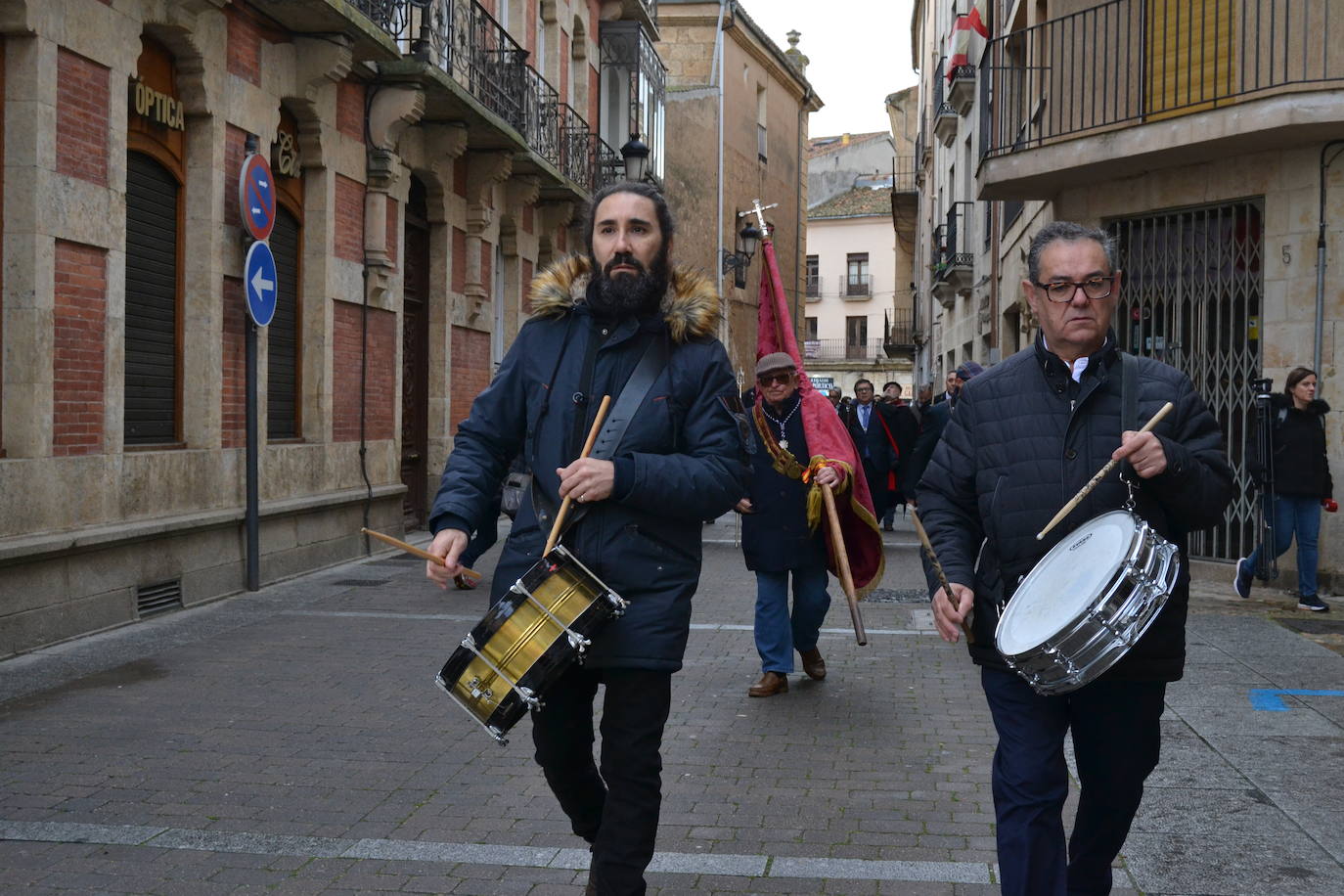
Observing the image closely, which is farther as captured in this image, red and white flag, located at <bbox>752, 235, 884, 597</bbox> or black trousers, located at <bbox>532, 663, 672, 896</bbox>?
red and white flag, located at <bbox>752, 235, 884, 597</bbox>

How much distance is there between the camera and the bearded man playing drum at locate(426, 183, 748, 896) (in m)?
3.64

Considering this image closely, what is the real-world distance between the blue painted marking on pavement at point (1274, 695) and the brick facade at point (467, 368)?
11556 millimetres

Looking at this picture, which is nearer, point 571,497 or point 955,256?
point 571,497

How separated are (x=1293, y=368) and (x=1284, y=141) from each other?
6.28 ft

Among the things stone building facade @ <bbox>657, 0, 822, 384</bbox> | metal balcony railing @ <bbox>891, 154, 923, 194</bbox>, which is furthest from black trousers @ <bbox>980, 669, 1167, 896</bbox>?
metal balcony railing @ <bbox>891, 154, 923, 194</bbox>

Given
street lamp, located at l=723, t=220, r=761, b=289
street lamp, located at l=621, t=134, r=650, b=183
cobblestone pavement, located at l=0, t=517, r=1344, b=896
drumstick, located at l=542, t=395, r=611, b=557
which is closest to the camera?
drumstick, located at l=542, t=395, r=611, b=557

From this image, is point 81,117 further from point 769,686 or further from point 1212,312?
point 1212,312

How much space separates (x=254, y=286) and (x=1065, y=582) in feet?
29.6

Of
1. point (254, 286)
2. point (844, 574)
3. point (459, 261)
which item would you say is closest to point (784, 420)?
point (844, 574)

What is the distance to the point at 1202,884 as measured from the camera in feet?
14.5

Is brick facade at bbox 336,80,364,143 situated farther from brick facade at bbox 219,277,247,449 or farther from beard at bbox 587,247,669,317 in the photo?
beard at bbox 587,247,669,317

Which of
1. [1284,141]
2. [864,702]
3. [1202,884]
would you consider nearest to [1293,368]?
[1284,141]

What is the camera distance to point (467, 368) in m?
18.5

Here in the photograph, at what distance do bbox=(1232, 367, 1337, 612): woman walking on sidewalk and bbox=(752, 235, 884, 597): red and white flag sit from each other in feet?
15.1
